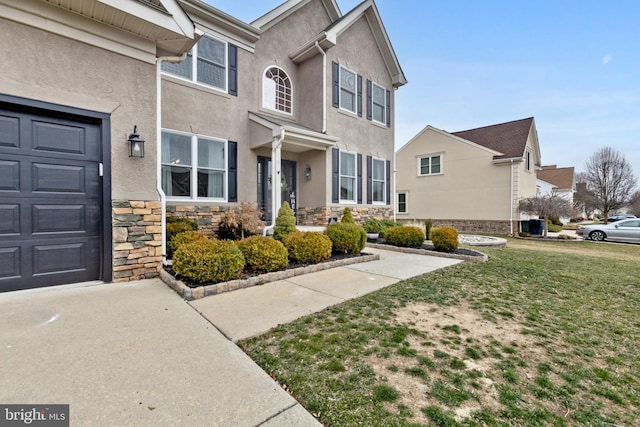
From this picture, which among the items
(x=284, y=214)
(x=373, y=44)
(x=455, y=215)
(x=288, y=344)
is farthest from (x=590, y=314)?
(x=455, y=215)

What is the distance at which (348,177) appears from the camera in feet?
36.0

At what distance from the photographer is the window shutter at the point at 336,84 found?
10328 millimetres

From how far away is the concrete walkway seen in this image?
6.02 feet

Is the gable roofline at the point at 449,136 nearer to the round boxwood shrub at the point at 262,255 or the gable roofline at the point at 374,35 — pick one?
the gable roofline at the point at 374,35

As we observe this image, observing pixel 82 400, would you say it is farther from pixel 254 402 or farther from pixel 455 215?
pixel 455 215

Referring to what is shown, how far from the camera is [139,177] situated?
4.81m

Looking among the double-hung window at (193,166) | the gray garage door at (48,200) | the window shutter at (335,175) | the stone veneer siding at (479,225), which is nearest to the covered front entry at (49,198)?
the gray garage door at (48,200)

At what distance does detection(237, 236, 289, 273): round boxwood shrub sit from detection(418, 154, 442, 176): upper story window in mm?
16515

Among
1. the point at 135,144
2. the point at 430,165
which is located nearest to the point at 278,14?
the point at 135,144

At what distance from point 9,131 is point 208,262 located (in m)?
3.25

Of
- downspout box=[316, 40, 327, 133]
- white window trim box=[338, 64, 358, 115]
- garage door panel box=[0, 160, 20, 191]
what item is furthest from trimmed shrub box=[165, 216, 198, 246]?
white window trim box=[338, 64, 358, 115]

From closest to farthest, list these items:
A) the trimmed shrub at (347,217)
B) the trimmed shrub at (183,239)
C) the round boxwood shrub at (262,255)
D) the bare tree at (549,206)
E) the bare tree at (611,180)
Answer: the round boxwood shrub at (262,255)
the trimmed shrub at (183,239)
the trimmed shrub at (347,217)
the bare tree at (549,206)
the bare tree at (611,180)

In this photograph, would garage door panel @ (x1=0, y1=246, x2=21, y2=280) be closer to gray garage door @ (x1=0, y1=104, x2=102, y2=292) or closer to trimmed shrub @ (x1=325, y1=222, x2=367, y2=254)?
gray garage door @ (x1=0, y1=104, x2=102, y2=292)

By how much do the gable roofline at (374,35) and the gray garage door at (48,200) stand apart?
7.75 m
